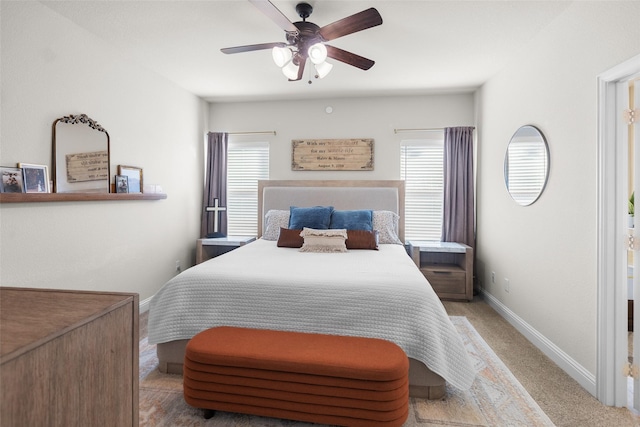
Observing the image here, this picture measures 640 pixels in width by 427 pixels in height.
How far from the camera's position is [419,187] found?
14.7 feet

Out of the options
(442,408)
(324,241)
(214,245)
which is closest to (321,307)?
(442,408)

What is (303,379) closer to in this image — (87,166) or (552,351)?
(552,351)

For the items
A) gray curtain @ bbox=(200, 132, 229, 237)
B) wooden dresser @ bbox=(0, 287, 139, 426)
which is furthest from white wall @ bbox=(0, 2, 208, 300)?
wooden dresser @ bbox=(0, 287, 139, 426)

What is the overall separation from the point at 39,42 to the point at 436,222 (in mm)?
4411

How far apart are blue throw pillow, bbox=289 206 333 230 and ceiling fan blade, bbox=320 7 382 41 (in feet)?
6.36

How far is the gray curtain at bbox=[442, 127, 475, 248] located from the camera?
4.25m

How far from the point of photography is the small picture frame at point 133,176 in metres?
3.16

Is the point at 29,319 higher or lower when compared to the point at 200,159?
lower

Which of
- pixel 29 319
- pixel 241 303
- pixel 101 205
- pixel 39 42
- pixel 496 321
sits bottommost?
pixel 496 321

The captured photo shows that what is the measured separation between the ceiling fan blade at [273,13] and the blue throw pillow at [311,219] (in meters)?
1.98

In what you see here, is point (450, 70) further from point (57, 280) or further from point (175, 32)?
point (57, 280)

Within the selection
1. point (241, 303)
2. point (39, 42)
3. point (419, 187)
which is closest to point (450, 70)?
point (419, 187)

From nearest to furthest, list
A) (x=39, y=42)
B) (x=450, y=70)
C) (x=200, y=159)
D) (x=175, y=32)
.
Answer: (x=39, y=42) → (x=175, y=32) → (x=450, y=70) → (x=200, y=159)

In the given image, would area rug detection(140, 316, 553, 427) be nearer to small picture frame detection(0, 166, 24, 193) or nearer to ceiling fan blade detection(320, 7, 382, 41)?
small picture frame detection(0, 166, 24, 193)
